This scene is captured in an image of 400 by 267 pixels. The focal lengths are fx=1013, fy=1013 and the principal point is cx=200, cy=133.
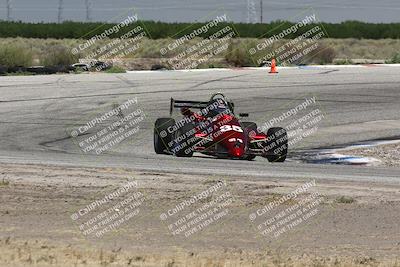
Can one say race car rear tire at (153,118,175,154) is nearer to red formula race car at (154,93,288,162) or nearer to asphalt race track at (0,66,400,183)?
red formula race car at (154,93,288,162)

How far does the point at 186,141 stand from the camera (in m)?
20.2

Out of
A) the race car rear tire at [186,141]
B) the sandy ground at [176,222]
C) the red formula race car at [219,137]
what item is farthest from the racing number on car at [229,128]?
the sandy ground at [176,222]

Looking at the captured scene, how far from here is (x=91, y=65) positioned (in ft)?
132

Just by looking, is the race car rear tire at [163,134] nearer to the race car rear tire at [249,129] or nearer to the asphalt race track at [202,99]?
the asphalt race track at [202,99]

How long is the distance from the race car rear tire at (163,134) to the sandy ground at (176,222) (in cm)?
338

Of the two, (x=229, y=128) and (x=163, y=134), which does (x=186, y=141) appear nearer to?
(x=163, y=134)

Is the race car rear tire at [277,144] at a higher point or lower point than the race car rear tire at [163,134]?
lower

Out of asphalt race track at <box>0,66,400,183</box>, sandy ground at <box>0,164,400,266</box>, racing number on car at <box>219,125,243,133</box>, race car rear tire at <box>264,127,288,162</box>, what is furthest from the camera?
race car rear tire at <box>264,127,288,162</box>

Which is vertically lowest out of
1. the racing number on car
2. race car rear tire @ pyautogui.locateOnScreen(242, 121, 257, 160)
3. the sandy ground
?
the sandy ground

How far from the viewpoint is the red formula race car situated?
19875mm

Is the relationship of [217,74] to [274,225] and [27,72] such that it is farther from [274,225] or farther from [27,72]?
[274,225]

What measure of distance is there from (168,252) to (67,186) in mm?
4825

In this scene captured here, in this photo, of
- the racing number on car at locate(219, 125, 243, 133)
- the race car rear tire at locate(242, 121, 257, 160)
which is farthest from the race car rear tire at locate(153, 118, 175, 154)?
the race car rear tire at locate(242, 121, 257, 160)

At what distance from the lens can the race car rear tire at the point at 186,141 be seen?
20.1 m
